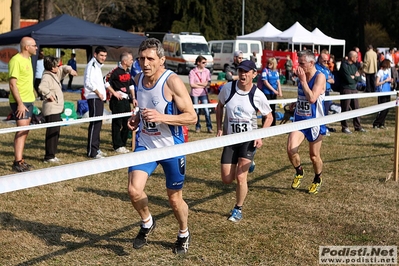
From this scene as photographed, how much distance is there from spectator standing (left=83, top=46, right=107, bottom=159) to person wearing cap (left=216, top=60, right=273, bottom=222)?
13.3 ft

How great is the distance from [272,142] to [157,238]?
6.95 metres

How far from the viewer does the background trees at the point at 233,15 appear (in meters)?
55.2

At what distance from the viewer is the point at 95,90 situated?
10.1 m

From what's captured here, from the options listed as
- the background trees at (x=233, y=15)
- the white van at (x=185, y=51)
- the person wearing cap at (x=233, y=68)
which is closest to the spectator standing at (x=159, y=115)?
the person wearing cap at (x=233, y=68)

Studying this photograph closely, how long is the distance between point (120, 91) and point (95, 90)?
0.88 metres

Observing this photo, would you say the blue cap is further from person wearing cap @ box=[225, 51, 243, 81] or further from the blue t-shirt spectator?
the blue t-shirt spectator

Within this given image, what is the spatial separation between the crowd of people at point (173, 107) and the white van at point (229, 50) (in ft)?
73.3

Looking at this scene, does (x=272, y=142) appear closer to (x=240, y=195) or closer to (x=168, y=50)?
(x=240, y=195)

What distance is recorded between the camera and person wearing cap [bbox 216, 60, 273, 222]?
21.2 feet

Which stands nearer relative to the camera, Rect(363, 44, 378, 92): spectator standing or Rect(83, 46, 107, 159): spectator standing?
Rect(83, 46, 107, 159): spectator standing

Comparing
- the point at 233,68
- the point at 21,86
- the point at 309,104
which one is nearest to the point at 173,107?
the point at 309,104

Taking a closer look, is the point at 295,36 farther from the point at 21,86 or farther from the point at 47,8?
the point at 21,86

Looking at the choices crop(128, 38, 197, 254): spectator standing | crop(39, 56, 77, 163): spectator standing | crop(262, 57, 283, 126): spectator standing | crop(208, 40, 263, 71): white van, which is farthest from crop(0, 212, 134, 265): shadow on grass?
crop(208, 40, 263, 71): white van

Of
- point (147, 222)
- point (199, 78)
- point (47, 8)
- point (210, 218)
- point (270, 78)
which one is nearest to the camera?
point (147, 222)
